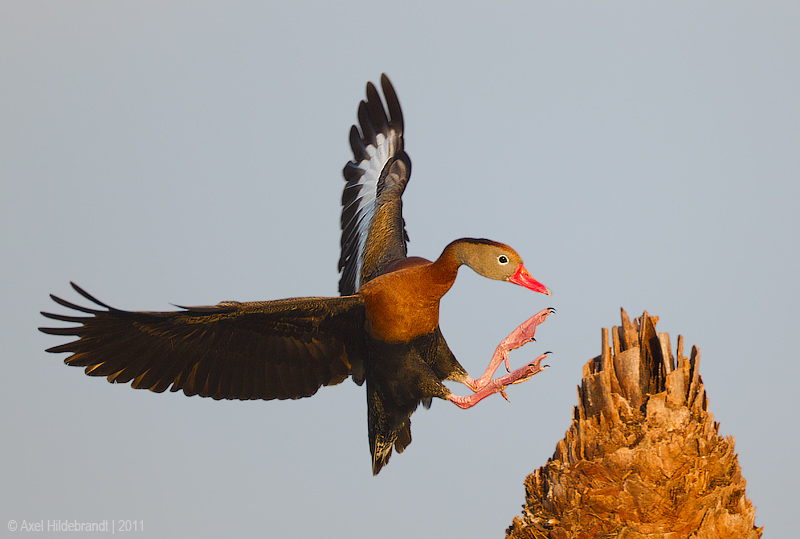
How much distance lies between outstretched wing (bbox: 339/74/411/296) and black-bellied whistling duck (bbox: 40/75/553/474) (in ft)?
3.70

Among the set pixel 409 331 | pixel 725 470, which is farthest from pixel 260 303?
pixel 725 470

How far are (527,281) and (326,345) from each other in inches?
83.0

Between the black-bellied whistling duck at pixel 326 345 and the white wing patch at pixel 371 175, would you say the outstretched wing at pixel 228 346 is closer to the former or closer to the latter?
the black-bellied whistling duck at pixel 326 345

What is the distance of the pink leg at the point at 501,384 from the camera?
23.5ft

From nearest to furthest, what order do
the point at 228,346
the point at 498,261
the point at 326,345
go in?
the point at 498,261 → the point at 228,346 → the point at 326,345

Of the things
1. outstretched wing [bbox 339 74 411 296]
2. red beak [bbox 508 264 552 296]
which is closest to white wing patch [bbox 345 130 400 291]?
outstretched wing [bbox 339 74 411 296]

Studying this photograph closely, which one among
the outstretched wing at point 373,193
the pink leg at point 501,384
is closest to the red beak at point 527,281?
the pink leg at point 501,384

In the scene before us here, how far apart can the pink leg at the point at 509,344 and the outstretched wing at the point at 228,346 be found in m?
1.21

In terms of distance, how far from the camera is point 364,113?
10.8 metres

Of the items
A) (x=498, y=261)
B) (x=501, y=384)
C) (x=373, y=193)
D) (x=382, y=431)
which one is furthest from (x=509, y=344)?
(x=373, y=193)

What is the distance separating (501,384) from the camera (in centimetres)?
736

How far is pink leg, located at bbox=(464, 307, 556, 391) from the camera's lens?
292 inches

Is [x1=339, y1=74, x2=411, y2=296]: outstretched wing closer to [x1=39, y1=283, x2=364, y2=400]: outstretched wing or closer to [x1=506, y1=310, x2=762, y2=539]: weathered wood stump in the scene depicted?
[x1=39, y1=283, x2=364, y2=400]: outstretched wing

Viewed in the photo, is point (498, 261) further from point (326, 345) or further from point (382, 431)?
point (382, 431)
